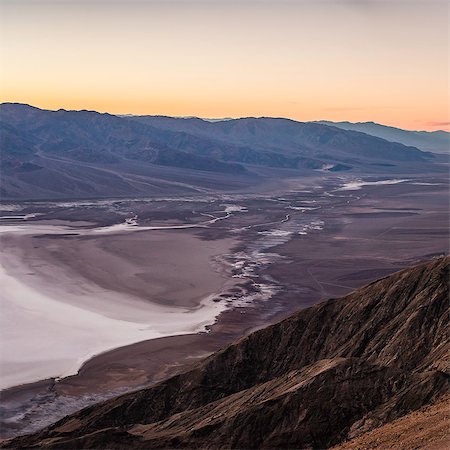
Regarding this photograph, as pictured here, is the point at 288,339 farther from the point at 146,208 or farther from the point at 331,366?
the point at 146,208

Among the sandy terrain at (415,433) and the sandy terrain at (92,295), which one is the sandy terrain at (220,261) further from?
the sandy terrain at (415,433)

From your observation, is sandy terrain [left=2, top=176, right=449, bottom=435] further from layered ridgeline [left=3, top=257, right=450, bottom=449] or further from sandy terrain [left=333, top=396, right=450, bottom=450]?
sandy terrain [left=333, top=396, right=450, bottom=450]

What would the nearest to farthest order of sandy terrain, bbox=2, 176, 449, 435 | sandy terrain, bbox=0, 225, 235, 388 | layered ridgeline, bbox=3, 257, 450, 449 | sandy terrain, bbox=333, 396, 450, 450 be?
1. sandy terrain, bbox=333, 396, 450, 450
2. layered ridgeline, bbox=3, 257, 450, 449
3. sandy terrain, bbox=2, 176, 449, 435
4. sandy terrain, bbox=0, 225, 235, 388

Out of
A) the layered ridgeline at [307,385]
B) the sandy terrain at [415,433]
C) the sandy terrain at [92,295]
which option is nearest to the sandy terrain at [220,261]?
the sandy terrain at [92,295]

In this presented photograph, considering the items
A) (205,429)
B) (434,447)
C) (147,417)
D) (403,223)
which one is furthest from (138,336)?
(403,223)

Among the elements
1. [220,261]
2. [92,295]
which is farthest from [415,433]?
[220,261]

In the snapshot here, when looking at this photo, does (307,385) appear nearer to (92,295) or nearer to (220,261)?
(92,295)

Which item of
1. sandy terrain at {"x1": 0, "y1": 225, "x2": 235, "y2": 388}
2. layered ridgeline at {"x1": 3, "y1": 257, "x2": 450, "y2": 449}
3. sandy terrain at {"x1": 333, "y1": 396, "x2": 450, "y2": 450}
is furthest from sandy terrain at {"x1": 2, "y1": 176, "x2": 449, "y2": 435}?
sandy terrain at {"x1": 333, "y1": 396, "x2": 450, "y2": 450}

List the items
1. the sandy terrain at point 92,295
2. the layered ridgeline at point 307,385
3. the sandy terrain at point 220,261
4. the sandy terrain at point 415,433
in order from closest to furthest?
the sandy terrain at point 415,433, the layered ridgeline at point 307,385, the sandy terrain at point 220,261, the sandy terrain at point 92,295
